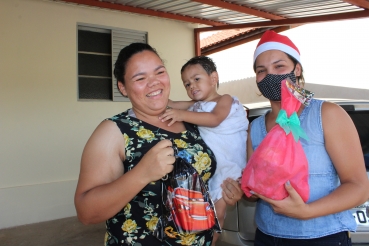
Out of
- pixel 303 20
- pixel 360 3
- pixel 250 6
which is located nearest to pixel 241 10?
pixel 250 6

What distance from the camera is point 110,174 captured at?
174cm

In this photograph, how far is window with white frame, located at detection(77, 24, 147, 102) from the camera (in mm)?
6391

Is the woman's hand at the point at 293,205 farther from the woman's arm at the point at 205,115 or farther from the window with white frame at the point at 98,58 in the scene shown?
the window with white frame at the point at 98,58

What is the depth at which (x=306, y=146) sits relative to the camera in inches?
70.2

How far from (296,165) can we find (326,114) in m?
0.33

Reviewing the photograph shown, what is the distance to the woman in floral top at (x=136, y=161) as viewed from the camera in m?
1.64

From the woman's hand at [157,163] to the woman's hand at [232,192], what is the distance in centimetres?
65

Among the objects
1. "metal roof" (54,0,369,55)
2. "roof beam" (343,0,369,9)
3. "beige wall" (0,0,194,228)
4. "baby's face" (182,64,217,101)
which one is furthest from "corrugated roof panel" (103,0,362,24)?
"baby's face" (182,64,217,101)

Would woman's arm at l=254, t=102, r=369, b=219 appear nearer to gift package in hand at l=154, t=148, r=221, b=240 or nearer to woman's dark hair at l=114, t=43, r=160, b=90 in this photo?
gift package in hand at l=154, t=148, r=221, b=240

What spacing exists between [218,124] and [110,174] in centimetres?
101

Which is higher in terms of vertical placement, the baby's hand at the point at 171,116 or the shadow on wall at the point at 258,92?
the shadow on wall at the point at 258,92

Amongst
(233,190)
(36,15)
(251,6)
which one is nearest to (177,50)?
(251,6)

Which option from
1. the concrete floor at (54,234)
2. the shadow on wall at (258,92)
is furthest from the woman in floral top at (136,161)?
the shadow on wall at (258,92)

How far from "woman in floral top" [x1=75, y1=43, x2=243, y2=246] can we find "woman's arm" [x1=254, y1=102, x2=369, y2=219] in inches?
18.8
